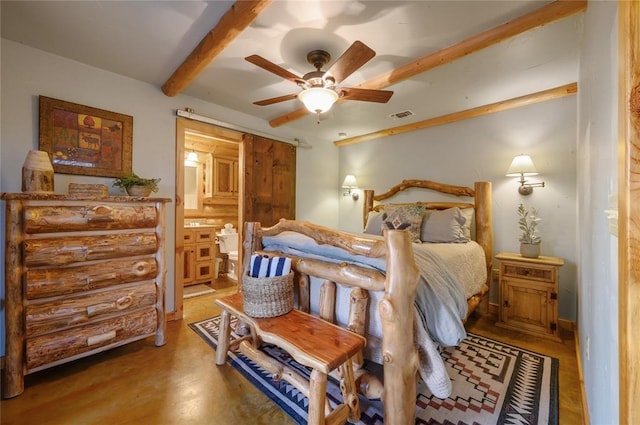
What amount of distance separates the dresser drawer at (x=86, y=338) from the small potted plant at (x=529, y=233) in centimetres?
345

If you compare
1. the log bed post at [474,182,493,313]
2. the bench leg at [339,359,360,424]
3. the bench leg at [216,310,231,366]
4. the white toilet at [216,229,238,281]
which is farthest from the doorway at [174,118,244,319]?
the log bed post at [474,182,493,313]

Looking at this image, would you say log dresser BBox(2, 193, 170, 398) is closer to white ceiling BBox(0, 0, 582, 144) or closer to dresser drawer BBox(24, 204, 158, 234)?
dresser drawer BBox(24, 204, 158, 234)

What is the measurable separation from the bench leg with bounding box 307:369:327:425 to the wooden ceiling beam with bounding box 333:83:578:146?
3.23 m

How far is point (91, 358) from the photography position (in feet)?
6.39

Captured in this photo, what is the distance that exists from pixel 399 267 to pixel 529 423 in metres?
1.19

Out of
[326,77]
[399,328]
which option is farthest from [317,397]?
[326,77]

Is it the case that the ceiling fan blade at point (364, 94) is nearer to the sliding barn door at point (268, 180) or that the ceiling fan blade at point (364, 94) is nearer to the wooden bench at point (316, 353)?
the wooden bench at point (316, 353)

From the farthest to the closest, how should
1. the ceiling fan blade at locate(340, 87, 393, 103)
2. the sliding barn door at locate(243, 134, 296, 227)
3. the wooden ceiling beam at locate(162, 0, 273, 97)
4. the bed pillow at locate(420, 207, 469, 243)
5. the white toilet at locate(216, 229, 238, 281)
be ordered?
the white toilet at locate(216, 229, 238, 281) → the sliding barn door at locate(243, 134, 296, 227) → the bed pillow at locate(420, 207, 469, 243) → the ceiling fan blade at locate(340, 87, 393, 103) → the wooden ceiling beam at locate(162, 0, 273, 97)

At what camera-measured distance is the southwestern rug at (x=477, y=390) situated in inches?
55.5

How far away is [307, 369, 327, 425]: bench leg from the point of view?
111 cm

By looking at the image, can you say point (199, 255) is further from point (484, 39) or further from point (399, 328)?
point (484, 39)

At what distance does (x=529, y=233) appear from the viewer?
2553 mm

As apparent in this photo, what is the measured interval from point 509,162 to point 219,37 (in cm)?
311

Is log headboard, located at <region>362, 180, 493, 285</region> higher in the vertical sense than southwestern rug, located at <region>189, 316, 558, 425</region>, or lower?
higher
